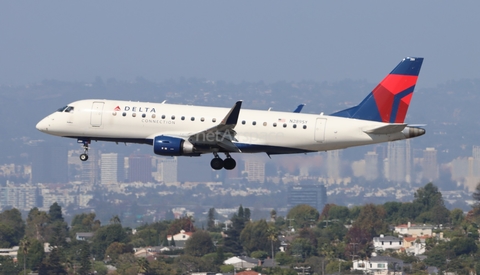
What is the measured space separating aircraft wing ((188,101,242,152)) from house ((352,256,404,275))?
6990cm

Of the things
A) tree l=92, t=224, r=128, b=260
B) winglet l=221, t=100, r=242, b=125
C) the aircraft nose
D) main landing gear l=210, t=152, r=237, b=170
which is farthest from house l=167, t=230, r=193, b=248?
winglet l=221, t=100, r=242, b=125

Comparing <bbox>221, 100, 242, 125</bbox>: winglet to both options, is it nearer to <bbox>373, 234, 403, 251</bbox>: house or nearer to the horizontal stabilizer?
the horizontal stabilizer

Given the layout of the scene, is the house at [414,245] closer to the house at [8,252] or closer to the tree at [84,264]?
the tree at [84,264]

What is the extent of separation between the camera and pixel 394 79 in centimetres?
5666

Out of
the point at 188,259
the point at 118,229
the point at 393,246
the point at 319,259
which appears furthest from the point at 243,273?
the point at 393,246

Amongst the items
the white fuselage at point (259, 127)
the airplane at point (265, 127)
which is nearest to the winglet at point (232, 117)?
the airplane at point (265, 127)

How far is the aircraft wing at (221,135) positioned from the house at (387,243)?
101 m

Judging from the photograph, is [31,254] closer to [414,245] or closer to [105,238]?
[105,238]

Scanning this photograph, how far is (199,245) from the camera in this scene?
449 ft

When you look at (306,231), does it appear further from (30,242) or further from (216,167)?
(216,167)

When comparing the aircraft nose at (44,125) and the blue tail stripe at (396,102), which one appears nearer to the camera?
the blue tail stripe at (396,102)

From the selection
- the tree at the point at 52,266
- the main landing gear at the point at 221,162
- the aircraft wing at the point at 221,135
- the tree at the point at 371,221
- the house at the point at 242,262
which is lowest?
the house at the point at 242,262

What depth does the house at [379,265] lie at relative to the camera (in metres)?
123

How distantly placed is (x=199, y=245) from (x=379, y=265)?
1054 inches
